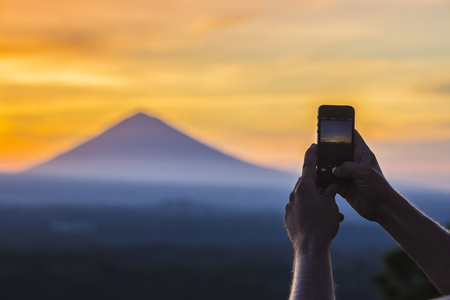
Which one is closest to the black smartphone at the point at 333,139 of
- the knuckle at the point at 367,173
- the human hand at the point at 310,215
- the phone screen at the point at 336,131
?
the phone screen at the point at 336,131

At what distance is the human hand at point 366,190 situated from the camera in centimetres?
272

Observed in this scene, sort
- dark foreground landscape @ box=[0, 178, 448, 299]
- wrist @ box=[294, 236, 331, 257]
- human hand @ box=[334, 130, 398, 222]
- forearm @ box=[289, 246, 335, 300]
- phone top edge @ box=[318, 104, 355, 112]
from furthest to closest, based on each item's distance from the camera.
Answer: dark foreground landscape @ box=[0, 178, 448, 299] → phone top edge @ box=[318, 104, 355, 112] → human hand @ box=[334, 130, 398, 222] → wrist @ box=[294, 236, 331, 257] → forearm @ box=[289, 246, 335, 300]

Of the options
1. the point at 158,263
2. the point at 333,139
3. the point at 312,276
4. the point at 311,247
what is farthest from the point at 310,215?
the point at 158,263

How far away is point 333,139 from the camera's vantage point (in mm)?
3072

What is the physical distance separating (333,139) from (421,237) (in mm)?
722

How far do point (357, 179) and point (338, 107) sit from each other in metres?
0.59

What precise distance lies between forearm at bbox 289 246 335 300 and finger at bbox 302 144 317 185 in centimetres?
37

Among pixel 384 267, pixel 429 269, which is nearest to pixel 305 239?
pixel 429 269

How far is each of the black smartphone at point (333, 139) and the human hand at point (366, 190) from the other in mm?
44

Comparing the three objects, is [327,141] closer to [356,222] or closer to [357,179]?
[357,179]

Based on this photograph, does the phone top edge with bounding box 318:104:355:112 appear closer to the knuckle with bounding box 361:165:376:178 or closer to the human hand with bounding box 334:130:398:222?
the human hand with bounding box 334:130:398:222

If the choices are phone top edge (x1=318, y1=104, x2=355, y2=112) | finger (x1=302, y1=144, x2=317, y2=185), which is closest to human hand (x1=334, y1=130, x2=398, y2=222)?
finger (x1=302, y1=144, x2=317, y2=185)

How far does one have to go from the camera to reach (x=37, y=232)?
586 feet

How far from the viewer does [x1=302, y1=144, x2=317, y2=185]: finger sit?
251 cm
